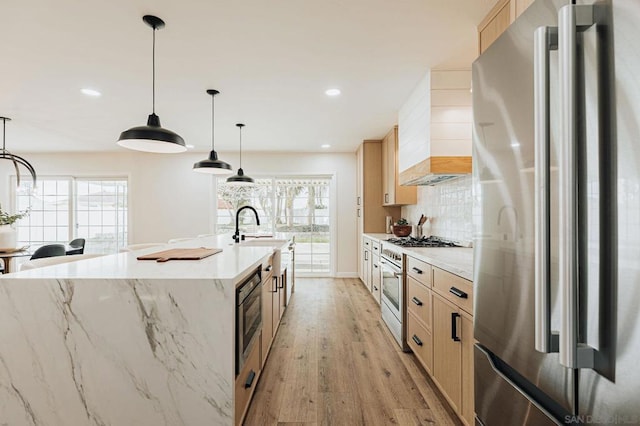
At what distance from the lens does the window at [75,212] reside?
6004 mm

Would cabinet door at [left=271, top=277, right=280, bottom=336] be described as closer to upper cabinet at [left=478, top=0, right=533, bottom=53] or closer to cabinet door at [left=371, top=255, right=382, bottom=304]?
cabinet door at [left=371, top=255, right=382, bottom=304]

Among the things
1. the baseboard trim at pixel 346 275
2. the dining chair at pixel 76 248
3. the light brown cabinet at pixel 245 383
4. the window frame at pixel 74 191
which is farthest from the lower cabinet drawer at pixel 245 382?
the window frame at pixel 74 191

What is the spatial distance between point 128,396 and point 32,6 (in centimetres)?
231

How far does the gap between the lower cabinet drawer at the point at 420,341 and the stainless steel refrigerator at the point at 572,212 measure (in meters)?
1.23

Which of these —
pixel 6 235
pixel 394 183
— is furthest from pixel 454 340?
pixel 6 235

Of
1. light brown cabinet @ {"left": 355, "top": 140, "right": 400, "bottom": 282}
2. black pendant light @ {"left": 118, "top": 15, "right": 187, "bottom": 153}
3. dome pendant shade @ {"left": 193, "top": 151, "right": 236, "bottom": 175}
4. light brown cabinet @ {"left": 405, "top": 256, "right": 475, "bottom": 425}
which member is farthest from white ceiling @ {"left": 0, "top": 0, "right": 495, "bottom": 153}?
light brown cabinet @ {"left": 405, "top": 256, "right": 475, "bottom": 425}

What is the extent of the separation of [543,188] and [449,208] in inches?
108

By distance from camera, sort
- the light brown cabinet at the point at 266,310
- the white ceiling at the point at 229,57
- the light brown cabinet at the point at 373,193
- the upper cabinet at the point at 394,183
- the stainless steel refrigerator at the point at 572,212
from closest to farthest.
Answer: the stainless steel refrigerator at the point at 572,212, the white ceiling at the point at 229,57, the light brown cabinet at the point at 266,310, the upper cabinet at the point at 394,183, the light brown cabinet at the point at 373,193

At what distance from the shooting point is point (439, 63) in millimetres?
2557

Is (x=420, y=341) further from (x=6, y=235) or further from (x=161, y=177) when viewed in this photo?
(x=161, y=177)

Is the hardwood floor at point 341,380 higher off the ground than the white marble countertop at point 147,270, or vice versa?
the white marble countertop at point 147,270

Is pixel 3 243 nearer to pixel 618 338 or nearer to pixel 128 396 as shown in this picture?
pixel 128 396

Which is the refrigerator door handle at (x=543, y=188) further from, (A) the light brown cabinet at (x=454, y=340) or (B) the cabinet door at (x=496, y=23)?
(B) the cabinet door at (x=496, y=23)

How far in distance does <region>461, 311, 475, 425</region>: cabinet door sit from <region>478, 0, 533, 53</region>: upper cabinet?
1.59 metres
